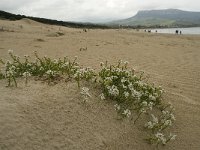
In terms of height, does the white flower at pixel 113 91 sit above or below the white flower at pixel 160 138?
above

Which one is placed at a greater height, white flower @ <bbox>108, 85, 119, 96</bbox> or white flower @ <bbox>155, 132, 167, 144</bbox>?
white flower @ <bbox>108, 85, 119, 96</bbox>

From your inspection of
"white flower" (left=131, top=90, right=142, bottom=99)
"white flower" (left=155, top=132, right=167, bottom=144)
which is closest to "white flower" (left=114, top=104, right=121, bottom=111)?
"white flower" (left=131, top=90, right=142, bottom=99)

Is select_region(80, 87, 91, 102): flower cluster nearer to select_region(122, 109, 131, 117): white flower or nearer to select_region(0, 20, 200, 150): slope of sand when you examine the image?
select_region(0, 20, 200, 150): slope of sand

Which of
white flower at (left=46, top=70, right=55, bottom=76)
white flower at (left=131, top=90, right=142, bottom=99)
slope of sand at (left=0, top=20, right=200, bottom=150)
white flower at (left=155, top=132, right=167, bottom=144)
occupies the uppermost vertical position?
white flower at (left=46, top=70, right=55, bottom=76)

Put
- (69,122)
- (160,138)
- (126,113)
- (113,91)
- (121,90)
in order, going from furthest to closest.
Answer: (121,90)
(113,91)
(126,113)
(160,138)
(69,122)

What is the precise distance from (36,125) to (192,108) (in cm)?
285

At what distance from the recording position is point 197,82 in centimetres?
679

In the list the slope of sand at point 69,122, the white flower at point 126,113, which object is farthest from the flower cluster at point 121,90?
the slope of sand at point 69,122

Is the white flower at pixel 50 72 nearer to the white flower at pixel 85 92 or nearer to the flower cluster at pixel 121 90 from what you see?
the flower cluster at pixel 121 90

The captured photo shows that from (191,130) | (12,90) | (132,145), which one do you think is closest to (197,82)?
(191,130)

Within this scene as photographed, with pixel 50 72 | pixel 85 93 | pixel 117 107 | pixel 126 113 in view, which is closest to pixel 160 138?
pixel 126 113

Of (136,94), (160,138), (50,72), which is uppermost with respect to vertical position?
(50,72)

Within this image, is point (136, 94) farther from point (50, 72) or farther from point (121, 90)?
point (50, 72)

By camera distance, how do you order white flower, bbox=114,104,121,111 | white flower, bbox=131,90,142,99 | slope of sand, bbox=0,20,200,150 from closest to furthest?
slope of sand, bbox=0,20,200,150 → white flower, bbox=114,104,121,111 → white flower, bbox=131,90,142,99
